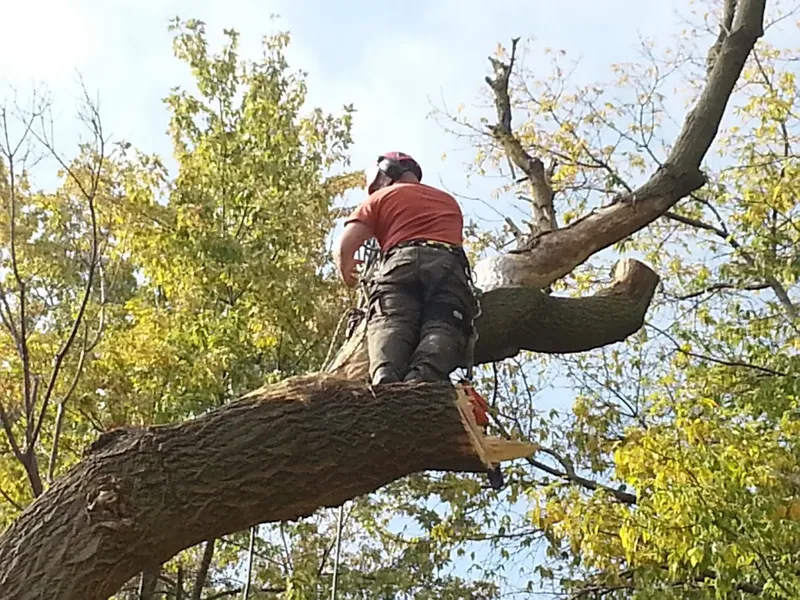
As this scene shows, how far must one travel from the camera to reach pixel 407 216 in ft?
13.6

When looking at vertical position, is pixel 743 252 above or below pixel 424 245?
above

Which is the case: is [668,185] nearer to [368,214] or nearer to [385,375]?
[368,214]

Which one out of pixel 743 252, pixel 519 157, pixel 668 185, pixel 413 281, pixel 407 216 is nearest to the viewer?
pixel 413 281

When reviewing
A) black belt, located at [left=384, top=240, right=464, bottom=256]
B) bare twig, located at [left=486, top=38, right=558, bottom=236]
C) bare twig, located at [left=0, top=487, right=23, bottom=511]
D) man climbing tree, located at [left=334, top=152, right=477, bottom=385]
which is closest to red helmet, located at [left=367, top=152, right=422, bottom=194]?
man climbing tree, located at [left=334, top=152, right=477, bottom=385]

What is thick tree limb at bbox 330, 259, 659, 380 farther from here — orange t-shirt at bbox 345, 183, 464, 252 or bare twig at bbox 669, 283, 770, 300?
bare twig at bbox 669, 283, 770, 300

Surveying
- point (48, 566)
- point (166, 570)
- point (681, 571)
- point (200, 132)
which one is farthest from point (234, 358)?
point (48, 566)

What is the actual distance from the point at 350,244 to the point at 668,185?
264 cm

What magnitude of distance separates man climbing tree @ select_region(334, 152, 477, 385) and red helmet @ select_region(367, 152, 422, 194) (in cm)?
10

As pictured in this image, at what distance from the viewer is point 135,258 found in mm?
8148

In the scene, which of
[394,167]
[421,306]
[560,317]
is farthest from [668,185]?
[421,306]

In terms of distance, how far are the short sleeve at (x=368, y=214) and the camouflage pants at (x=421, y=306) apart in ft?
0.55

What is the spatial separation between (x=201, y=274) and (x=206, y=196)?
0.90 m

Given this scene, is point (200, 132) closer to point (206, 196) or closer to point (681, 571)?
point (206, 196)

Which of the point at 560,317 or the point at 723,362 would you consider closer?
the point at 560,317
